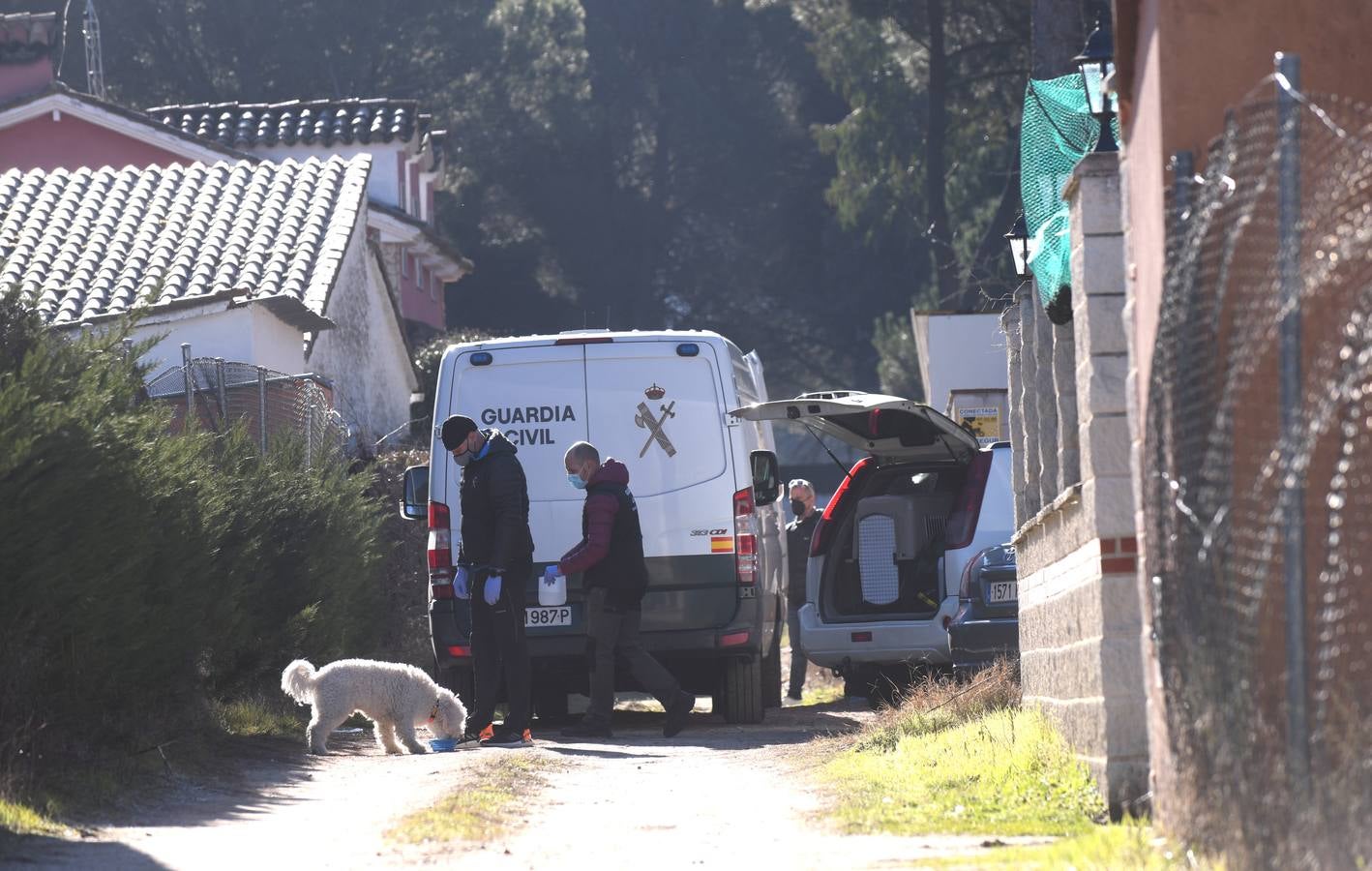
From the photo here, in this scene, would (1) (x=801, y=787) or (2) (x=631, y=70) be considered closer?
(1) (x=801, y=787)

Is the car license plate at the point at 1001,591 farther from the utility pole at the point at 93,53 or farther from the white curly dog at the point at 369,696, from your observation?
the utility pole at the point at 93,53

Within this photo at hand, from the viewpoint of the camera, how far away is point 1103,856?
20.5ft

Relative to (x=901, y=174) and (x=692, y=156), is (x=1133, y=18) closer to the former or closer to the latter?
(x=901, y=174)

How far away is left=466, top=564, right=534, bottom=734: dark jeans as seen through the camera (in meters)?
12.4

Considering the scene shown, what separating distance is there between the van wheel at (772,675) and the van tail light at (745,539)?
5.28ft

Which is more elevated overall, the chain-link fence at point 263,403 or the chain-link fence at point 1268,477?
the chain-link fence at point 263,403

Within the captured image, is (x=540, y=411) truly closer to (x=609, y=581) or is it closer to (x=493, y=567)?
(x=609, y=581)

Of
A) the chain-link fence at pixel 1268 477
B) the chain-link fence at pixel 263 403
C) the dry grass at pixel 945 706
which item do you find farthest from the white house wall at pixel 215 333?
the chain-link fence at pixel 1268 477

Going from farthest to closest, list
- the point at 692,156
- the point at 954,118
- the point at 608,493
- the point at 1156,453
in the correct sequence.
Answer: the point at 692,156
the point at 954,118
the point at 608,493
the point at 1156,453

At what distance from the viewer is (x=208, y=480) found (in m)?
11.3

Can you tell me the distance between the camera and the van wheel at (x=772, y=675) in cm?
1520

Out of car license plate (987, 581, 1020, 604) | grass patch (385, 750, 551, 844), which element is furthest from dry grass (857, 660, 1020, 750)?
grass patch (385, 750, 551, 844)

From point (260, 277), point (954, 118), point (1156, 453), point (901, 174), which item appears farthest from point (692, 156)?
Result: point (1156, 453)

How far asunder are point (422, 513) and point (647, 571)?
1927mm
